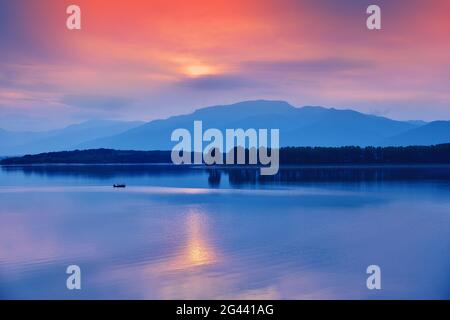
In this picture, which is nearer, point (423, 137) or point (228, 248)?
point (228, 248)

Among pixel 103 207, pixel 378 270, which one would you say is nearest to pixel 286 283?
pixel 378 270

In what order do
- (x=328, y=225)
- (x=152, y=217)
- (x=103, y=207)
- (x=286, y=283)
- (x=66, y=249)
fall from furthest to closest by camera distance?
(x=103, y=207) < (x=152, y=217) < (x=328, y=225) < (x=66, y=249) < (x=286, y=283)

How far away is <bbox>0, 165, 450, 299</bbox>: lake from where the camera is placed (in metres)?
10.8

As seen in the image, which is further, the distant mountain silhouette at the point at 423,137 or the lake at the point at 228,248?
the distant mountain silhouette at the point at 423,137

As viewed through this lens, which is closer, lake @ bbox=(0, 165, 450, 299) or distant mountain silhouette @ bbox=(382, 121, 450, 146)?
lake @ bbox=(0, 165, 450, 299)

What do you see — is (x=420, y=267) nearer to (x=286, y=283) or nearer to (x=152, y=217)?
(x=286, y=283)

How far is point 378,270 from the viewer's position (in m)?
12.1

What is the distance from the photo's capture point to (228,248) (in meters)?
15.1

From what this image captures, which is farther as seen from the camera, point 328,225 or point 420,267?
point 328,225

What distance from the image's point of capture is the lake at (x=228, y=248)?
10820 millimetres
